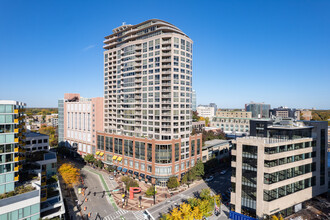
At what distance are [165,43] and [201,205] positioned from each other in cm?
5417

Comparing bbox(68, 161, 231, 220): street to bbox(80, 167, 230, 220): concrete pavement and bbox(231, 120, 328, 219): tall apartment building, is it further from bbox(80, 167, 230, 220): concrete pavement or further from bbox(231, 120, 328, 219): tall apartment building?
bbox(231, 120, 328, 219): tall apartment building

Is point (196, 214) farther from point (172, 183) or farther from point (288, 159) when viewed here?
point (288, 159)

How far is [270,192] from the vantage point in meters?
43.4

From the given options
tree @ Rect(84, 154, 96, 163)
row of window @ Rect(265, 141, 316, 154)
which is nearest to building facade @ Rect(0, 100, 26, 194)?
tree @ Rect(84, 154, 96, 163)

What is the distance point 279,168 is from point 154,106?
4436 cm

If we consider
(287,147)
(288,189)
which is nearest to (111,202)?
(288,189)

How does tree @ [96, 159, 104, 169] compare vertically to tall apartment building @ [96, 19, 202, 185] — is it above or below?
below

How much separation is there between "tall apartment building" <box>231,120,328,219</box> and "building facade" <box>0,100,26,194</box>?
49321 millimetres

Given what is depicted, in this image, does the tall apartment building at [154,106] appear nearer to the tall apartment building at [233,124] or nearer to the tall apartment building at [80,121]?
the tall apartment building at [80,121]

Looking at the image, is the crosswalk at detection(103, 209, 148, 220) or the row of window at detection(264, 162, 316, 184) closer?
the row of window at detection(264, 162, 316, 184)

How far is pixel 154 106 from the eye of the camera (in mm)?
72812

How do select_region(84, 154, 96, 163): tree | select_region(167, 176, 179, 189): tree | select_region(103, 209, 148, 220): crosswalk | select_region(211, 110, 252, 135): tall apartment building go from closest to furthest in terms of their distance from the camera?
select_region(103, 209, 148, 220): crosswalk < select_region(167, 176, 179, 189): tree < select_region(84, 154, 96, 163): tree < select_region(211, 110, 252, 135): tall apartment building

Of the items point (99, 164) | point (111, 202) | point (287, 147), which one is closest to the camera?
point (287, 147)

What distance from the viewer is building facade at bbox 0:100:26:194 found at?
1508 inches
